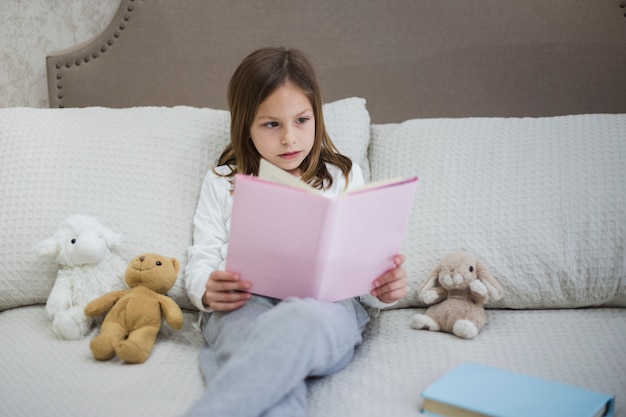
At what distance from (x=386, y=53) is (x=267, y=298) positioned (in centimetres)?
96

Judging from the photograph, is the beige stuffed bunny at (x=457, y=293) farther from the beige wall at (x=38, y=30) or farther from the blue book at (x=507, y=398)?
the beige wall at (x=38, y=30)

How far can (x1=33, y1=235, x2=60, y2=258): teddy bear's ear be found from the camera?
4.90 ft

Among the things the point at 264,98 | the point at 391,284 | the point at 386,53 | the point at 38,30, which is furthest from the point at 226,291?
the point at 38,30

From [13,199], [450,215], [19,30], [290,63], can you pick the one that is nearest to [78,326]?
[13,199]

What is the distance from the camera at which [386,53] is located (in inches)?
79.7

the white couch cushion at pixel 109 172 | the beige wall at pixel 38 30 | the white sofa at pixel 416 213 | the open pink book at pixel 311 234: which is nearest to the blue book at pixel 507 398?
the white sofa at pixel 416 213

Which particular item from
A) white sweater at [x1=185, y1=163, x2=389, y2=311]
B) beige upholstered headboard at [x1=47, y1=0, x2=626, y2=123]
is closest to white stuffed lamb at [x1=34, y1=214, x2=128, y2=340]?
white sweater at [x1=185, y1=163, x2=389, y2=311]

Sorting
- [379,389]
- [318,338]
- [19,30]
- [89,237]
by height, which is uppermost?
[19,30]

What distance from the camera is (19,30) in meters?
2.17

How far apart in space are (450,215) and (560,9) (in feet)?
2.53

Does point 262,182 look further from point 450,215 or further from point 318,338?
point 450,215

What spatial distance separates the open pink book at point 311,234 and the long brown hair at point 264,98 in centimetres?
30

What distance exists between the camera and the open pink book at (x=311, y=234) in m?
1.14

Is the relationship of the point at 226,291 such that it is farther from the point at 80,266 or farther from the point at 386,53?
the point at 386,53
